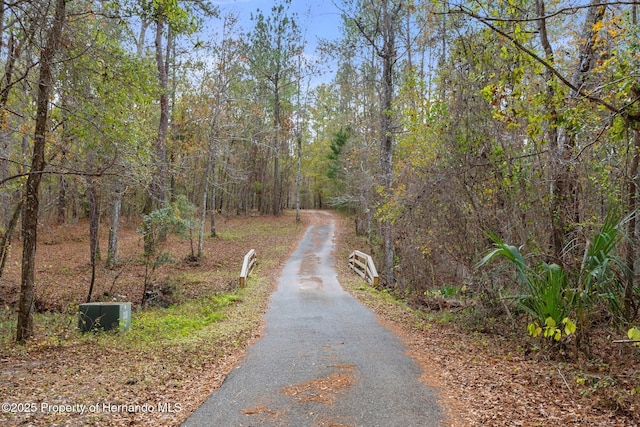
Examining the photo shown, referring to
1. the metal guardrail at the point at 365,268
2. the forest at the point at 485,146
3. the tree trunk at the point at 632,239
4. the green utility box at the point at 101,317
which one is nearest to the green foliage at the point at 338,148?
the metal guardrail at the point at 365,268

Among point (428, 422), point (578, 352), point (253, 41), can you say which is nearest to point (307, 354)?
point (428, 422)

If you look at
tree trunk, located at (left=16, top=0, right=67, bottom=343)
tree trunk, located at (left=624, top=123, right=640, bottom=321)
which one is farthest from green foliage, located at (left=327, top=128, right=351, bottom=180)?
tree trunk, located at (left=624, top=123, right=640, bottom=321)

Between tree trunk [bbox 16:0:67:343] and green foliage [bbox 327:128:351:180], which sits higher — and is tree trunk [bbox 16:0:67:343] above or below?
below

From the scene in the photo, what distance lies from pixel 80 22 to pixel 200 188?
26.6 m

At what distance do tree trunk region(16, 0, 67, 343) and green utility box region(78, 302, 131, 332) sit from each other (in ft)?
3.00

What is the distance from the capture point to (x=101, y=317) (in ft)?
25.7

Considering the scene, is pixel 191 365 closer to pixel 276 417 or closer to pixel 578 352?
pixel 276 417

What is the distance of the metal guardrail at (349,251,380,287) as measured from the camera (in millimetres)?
Answer: 13319

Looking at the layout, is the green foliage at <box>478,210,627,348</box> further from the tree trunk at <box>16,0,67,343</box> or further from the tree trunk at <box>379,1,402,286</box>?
the tree trunk at <box>379,1,402,286</box>

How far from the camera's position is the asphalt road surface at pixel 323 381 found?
166 inches

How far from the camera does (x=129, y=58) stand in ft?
23.9

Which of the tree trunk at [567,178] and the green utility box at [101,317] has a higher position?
the tree trunk at [567,178]

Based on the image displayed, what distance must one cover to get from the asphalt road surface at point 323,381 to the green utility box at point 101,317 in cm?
274

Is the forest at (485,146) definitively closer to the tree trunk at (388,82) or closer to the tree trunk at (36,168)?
the tree trunk at (36,168)
